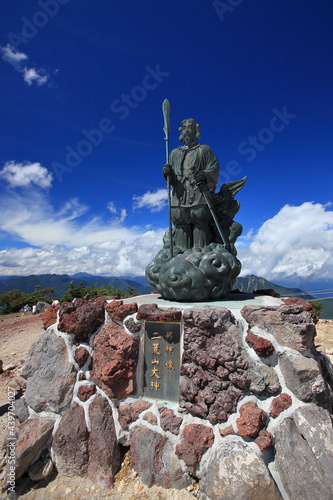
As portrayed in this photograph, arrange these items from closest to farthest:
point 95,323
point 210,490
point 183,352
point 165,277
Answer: point 210,490 < point 183,352 < point 95,323 < point 165,277

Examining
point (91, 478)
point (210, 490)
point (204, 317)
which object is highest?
point (204, 317)

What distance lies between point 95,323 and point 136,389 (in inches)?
41.3

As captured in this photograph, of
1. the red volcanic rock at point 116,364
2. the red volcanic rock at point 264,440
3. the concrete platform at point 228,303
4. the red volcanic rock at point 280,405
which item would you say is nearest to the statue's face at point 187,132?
the concrete platform at point 228,303

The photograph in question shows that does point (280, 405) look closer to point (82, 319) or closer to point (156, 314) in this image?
point (156, 314)

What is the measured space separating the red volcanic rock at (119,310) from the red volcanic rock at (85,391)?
3.03 ft

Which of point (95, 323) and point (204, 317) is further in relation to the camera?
point (95, 323)

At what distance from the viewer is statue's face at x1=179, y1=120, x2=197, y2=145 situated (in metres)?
5.24

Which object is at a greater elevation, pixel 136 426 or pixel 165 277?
pixel 165 277

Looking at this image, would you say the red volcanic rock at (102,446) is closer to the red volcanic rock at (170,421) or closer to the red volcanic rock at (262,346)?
the red volcanic rock at (170,421)

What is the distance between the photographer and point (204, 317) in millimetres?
3219

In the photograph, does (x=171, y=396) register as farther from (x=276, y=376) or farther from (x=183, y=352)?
(x=276, y=376)

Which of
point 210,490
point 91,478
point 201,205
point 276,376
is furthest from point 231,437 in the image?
point 201,205

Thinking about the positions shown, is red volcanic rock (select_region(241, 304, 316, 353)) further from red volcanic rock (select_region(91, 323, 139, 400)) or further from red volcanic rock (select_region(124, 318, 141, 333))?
red volcanic rock (select_region(91, 323, 139, 400))

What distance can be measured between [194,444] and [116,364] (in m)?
1.26
